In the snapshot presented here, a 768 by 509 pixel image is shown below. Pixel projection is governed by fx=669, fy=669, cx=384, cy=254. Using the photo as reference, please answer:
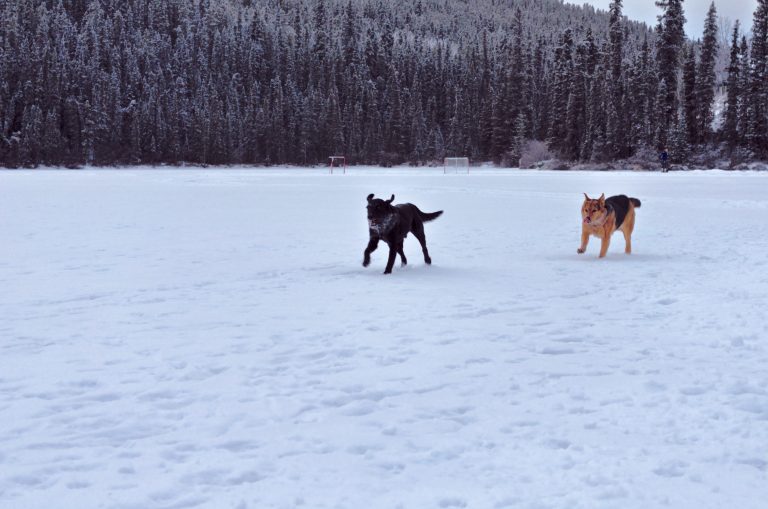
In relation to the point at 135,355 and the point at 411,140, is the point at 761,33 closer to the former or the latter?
the point at 411,140

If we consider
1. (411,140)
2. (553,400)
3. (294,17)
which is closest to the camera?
(553,400)

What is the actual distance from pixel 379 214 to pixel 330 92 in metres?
101

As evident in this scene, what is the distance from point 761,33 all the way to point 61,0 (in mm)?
132679

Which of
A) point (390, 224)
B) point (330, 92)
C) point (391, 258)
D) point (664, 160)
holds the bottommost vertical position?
point (391, 258)

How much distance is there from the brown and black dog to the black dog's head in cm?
310

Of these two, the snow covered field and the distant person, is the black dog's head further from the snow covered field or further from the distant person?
the distant person

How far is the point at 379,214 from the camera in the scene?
920 cm

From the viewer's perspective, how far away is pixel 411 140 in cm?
10625

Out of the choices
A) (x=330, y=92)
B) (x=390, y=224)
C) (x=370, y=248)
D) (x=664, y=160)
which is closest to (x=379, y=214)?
(x=390, y=224)

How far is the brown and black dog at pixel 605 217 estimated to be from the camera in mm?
10320

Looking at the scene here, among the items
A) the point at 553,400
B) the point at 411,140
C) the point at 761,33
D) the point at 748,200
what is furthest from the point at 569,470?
the point at 411,140

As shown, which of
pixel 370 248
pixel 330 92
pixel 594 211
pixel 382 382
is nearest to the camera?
pixel 382 382

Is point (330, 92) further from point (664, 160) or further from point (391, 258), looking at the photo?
point (391, 258)

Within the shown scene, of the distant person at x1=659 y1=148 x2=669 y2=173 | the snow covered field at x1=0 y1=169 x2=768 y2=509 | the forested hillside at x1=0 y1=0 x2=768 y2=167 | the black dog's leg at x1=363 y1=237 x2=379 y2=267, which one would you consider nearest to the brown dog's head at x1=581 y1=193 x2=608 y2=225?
the snow covered field at x1=0 y1=169 x2=768 y2=509
